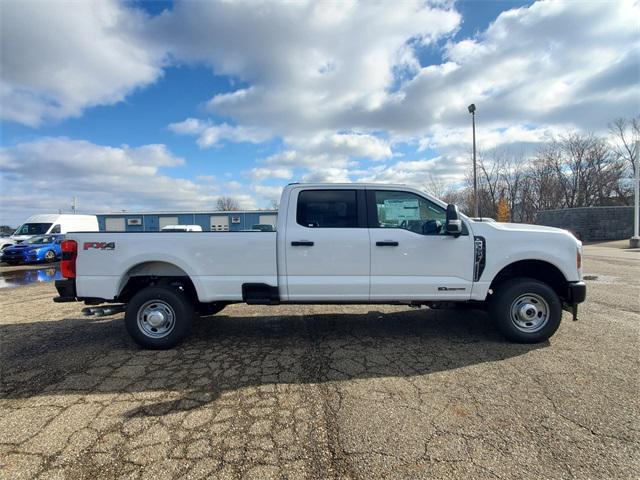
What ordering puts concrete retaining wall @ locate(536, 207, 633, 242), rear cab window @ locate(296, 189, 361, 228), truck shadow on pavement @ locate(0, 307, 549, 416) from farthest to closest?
concrete retaining wall @ locate(536, 207, 633, 242), rear cab window @ locate(296, 189, 361, 228), truck shadow on pavement @ locate(0, 307, 549, 416)

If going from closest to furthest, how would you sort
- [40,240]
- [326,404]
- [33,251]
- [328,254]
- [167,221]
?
[326,404]
[328,254]
[167,221]
[33,251]
[40,240]

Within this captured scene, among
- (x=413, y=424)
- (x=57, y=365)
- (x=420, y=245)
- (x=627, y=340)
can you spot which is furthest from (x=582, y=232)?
(x=57, y=365)

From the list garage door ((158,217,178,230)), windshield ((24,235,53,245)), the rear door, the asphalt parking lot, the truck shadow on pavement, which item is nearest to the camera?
the asphalt parking lot

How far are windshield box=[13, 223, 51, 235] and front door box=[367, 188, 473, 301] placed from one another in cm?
2402

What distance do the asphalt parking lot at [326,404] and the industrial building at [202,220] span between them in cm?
159

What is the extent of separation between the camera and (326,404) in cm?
309

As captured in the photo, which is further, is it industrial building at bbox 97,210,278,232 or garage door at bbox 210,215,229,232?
garage door at bbox 210,215,229,232

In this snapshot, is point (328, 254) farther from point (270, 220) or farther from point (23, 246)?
point (23, 246)

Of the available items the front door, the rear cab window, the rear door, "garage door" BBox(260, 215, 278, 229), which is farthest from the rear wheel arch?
the front door

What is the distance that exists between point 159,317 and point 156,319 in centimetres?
4

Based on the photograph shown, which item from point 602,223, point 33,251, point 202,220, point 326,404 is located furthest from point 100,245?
point 602,223

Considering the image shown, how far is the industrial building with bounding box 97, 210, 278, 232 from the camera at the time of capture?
4.82 m

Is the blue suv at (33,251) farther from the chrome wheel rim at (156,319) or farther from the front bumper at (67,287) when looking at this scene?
the chrome wheel rim at (156,319)

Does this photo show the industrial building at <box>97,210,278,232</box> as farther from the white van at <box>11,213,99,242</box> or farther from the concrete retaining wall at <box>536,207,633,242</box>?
the concrete retaining wall at <box>536,207,633,242</box>
